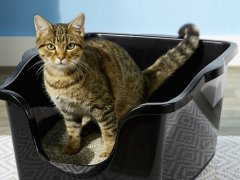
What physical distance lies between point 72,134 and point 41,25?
15.8 inches

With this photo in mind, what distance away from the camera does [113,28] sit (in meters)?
2.13

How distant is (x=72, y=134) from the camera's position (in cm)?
132

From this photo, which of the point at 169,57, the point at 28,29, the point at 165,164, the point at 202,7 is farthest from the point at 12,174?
the point at 202,7

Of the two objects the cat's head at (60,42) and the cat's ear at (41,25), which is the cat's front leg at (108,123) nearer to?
the cat's head at (60,42)

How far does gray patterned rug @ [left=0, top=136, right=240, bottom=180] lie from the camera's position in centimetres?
130

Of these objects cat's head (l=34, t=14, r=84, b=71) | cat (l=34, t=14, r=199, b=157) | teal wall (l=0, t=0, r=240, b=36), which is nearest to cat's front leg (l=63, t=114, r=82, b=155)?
cat (l=34, t=14, r=199, b=157)

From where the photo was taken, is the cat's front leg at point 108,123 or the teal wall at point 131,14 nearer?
the cat's front leg at point 108,123

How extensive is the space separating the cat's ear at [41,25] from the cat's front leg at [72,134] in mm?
310

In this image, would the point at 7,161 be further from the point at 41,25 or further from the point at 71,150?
the point at 41,25

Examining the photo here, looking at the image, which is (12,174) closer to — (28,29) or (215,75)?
(215,75)

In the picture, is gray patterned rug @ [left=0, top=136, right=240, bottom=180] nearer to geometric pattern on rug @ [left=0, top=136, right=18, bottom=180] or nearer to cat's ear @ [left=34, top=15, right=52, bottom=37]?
geometric pattern on rug @ [left=0, top=136, right=18, bottom=180]

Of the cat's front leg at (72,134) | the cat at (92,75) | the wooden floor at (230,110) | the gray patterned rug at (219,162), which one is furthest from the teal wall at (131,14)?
the cat's front leg at (72,134)

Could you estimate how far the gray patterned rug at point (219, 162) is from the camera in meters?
1.30

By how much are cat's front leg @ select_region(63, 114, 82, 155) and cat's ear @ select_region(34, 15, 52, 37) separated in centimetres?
31
